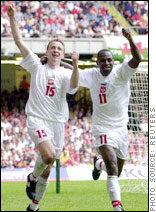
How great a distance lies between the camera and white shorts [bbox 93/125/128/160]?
37.5ft

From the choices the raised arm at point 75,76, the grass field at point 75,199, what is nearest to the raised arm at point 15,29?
the raised arm at point 75,76

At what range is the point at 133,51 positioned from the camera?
35.8 feet

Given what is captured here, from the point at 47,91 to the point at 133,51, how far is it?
1631mm

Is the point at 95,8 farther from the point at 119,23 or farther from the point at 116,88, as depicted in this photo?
the point at 116,88

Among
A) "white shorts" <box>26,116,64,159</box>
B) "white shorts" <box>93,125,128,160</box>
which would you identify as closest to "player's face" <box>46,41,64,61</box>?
"white shorts" <box>26,116,64,159</box>

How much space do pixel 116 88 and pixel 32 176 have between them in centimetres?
213

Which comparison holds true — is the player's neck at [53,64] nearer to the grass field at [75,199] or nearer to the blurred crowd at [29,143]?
the grass field at [75,199]

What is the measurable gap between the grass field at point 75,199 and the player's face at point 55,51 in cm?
360

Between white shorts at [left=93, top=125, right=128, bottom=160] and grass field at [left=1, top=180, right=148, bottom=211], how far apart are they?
87.7 inches

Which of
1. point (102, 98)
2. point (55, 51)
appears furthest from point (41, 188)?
point (55, 51)

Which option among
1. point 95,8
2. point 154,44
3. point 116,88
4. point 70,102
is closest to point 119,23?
point 95,8

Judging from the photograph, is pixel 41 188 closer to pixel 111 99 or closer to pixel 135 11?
pixel 111 99

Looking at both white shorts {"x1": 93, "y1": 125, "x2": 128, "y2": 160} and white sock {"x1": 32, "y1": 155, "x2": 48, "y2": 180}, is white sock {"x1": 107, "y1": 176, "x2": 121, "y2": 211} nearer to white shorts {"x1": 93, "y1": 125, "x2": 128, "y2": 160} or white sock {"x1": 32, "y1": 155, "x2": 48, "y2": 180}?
white shorts {"x1": 93, "y1": 125, "x2": 128, "y2": 160}

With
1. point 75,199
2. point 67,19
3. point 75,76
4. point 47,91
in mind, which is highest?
point 67,19
